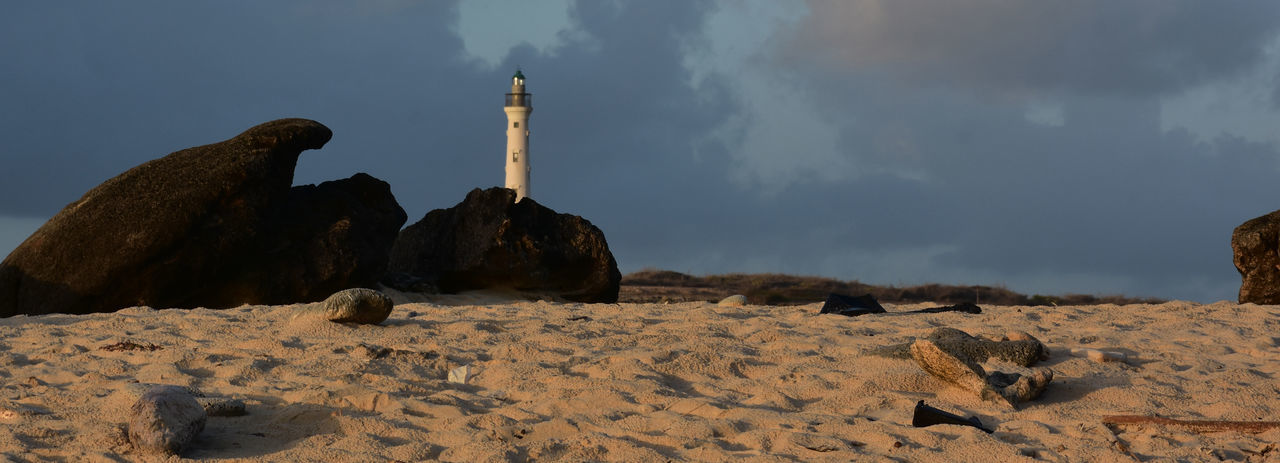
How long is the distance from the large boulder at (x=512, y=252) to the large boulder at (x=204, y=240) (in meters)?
1.22

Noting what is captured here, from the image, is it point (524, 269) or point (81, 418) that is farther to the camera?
point (524, 269)

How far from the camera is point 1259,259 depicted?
13.5m

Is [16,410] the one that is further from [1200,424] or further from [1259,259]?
[1259,259]

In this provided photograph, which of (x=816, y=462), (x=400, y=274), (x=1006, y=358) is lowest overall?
(x=816, y=462)

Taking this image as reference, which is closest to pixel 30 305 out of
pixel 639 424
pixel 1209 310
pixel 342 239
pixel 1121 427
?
pixel 342 239

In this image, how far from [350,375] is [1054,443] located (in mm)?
3891

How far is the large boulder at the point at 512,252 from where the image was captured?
14711mm

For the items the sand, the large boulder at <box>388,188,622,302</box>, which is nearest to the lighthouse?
the large boulder at <box>388,188,622,302</box>

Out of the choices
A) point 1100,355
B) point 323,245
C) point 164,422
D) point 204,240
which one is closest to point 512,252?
point 323,245

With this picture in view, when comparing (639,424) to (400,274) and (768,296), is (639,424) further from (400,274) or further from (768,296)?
(768,296)

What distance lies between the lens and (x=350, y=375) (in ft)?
21.1

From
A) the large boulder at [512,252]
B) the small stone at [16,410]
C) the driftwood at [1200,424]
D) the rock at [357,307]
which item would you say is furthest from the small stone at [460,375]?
the large boulder at [512,252]

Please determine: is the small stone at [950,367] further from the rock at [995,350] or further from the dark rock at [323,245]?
the dark rock at [323,245]

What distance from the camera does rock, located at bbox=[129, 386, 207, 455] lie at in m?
4.96
